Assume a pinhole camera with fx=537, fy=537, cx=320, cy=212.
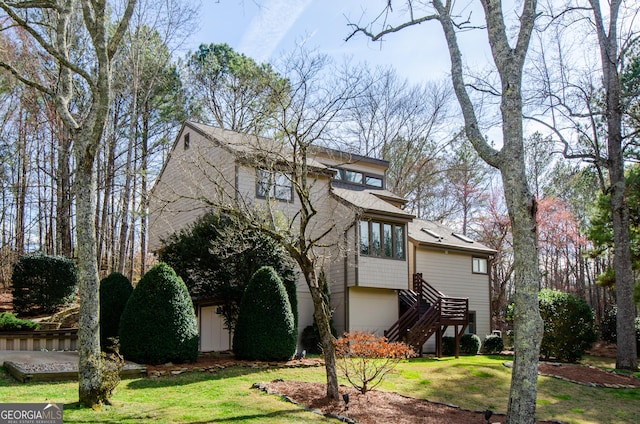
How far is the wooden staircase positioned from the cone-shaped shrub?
5396 millimetres

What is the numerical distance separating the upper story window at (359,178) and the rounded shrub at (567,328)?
27.9 feet

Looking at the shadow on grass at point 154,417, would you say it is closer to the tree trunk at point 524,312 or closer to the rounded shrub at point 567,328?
the tree trunk at point 524,312

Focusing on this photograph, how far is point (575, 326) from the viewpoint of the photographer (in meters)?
17.4

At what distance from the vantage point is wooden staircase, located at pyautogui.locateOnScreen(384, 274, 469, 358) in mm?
17672

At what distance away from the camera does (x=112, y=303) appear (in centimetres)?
1370

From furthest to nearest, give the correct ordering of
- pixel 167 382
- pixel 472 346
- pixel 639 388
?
1. pixel 472 346
2. pixel 639 388
3. pixel 167 382

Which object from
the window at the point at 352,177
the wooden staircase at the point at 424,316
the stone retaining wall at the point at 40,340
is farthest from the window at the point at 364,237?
the stone retaining wall at the point at 40,340

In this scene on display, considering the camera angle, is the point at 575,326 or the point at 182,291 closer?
the point at 182,291

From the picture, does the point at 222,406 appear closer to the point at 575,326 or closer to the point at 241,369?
the point at 241,369

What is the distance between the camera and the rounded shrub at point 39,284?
1623 cm

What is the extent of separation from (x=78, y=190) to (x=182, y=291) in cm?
494

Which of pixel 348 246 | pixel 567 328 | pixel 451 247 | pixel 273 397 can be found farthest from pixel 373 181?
pixel 273 397

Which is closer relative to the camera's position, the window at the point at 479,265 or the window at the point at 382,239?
the window at the point at 382,239

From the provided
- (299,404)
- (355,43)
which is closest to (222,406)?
(299,404)
